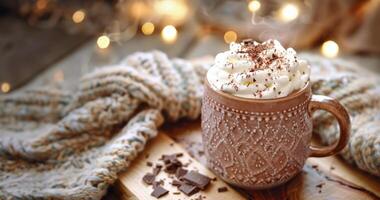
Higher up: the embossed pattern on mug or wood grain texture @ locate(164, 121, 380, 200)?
the embossed pattern on mug

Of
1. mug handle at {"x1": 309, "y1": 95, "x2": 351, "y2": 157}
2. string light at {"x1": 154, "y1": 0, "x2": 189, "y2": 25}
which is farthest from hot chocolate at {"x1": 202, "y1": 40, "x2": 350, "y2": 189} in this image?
string light at {"x1": 154, "y1": 0, "x2": 189, "y2": 25}

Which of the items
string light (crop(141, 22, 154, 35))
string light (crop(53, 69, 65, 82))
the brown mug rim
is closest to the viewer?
the brown mug rim

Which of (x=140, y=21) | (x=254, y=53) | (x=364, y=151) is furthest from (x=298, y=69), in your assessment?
(x=140, y=21)

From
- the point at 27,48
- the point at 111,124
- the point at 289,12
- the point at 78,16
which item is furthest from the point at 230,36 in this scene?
the point at 111,124

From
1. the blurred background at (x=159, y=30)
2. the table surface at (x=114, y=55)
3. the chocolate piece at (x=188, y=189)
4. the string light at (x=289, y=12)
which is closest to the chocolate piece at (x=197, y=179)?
the chocolate piece at (x=188, y=189)

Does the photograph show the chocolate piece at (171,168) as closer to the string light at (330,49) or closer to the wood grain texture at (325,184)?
the wood grain texture at (325,184)

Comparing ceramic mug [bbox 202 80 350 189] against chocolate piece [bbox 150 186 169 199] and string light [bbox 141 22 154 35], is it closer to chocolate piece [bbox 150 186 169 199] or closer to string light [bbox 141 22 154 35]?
chocolate piece [bbox 150 186 169 199]
